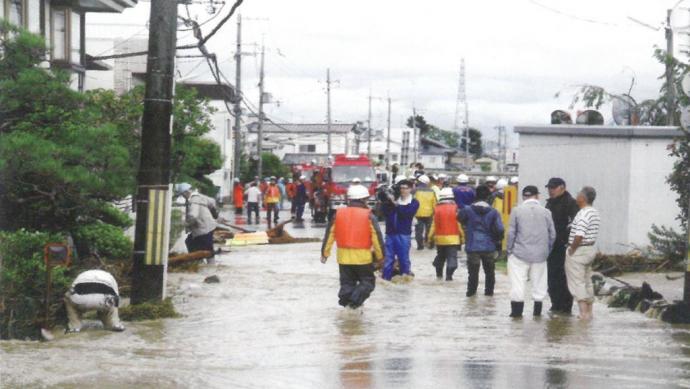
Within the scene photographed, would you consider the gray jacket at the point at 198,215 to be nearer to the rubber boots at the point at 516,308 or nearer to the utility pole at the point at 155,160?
the utility pole at the point at 155,160

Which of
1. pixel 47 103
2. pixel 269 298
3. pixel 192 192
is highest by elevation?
pixel 47 103

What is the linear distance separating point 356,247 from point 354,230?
221 millimetres

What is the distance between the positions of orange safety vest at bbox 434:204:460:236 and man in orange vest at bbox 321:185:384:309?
5.10 m

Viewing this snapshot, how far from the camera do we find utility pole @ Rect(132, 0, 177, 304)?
1378cm

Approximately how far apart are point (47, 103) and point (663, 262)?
12.1 metres

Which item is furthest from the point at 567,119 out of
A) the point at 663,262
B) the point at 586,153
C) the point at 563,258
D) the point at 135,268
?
the point at 135,268

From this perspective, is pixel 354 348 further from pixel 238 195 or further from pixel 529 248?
pixel 238 195

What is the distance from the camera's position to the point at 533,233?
14.5 meters

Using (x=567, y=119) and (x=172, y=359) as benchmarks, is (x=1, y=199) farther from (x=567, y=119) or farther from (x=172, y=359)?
(x=567, y=119)

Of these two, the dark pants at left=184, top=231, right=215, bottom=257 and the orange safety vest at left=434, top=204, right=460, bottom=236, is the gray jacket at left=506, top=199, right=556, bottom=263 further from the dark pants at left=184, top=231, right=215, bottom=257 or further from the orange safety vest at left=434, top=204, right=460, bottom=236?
the dark pants at left=184, top=231, right=215, bottom=257

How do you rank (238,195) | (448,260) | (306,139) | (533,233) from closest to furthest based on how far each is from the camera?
(533,233) < (448,260) < (238,195) < (306,139)

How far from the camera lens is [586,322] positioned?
14.2 m

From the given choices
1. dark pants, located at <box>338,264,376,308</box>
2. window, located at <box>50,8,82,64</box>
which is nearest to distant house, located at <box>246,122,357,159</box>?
window, located at <box>50,8,82,64</box>

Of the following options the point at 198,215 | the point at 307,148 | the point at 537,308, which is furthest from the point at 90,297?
the point at 307,148
